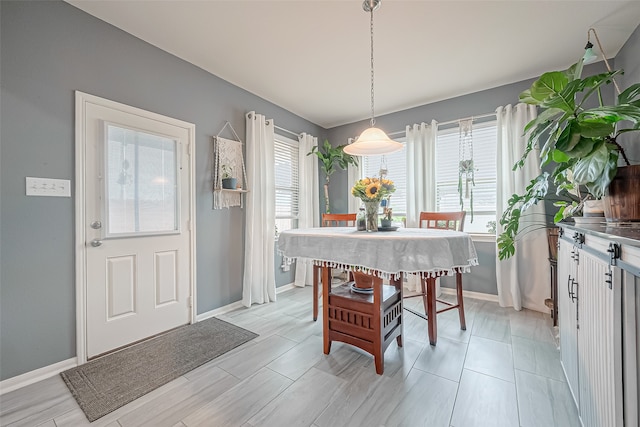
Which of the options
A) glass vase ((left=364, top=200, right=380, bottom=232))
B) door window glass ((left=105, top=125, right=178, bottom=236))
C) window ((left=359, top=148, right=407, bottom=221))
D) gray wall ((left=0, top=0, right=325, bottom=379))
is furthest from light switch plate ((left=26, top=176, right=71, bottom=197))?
window ((left=359, top=148, right=407, bottom=221))

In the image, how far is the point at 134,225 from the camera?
221 centimetres

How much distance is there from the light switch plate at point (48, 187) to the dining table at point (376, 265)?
1.64 meters

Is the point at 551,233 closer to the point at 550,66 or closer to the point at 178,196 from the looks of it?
the point at 550,66

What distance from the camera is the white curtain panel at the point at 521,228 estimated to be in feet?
9.20

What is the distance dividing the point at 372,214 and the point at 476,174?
6.97 ft

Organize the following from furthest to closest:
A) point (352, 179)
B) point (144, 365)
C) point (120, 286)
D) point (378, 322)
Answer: point (352, 179) → point (120, 286) → point (144, 365) → point (378, 322)

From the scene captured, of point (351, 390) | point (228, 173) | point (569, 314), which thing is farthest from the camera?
point (228, 173)

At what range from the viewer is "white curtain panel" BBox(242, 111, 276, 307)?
307 cm

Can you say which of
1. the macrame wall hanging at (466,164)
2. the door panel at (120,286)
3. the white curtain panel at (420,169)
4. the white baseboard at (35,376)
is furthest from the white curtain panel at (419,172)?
the white baseboard at (35,376)

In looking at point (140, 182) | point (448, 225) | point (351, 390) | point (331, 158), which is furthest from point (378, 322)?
point (331, 158)

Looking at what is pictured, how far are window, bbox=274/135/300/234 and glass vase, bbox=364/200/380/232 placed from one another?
1933 mm

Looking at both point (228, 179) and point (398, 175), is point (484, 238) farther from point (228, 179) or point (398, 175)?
point (228, 179)

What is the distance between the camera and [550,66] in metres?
2.70

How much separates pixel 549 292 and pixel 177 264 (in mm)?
4006
